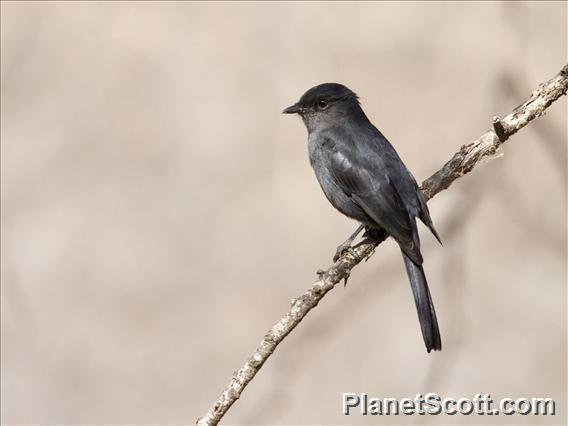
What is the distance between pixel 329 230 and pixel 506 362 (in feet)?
5.94

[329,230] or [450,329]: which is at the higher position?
[329,230]

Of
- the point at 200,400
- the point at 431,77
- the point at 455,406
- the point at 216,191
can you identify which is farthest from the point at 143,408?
the point at 431,77

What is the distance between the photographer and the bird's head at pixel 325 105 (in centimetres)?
682

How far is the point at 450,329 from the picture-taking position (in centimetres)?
805

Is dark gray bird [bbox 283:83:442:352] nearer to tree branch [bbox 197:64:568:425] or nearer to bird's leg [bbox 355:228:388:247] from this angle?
bird's leg [bbox 355:228:388:247]

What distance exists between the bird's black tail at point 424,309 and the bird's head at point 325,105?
1.29m

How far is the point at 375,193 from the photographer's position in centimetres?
615

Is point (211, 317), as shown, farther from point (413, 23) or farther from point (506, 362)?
point (413, 23)

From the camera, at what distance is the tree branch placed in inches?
176

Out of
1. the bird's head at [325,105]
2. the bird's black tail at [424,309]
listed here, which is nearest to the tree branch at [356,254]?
the bird's black tail at [424,309]

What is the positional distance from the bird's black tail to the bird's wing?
98 millimetres

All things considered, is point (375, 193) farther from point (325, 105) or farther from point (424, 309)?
point (325, 105)

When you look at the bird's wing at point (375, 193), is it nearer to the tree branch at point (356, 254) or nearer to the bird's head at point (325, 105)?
the tree branch at point (356, 254)

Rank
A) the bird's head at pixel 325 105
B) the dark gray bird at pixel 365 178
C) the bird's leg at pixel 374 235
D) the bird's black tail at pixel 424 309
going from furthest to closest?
the bird's head at pixel 325 105
the bird's leg at pixel 374 235
the dark gray bird at pixel 365 178
the bird's black tail at pixel 424 309
